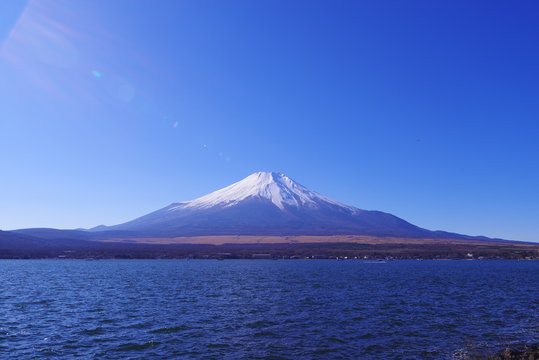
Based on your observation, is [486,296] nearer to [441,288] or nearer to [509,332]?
[441,288]

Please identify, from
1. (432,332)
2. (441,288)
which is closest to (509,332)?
(432,332)

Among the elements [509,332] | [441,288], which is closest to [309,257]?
[441,288]

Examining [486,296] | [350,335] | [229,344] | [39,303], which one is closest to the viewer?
[229,344]

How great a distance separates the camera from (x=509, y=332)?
31.6 meters

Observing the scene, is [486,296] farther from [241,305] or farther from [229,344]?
[229,344]

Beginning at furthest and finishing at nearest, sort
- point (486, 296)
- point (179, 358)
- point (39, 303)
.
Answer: point (486, 296), point (39, 303), point (179, 358)

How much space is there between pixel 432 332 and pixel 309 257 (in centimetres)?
16251

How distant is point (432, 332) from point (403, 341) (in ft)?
14.5

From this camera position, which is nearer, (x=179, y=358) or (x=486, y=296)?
(x=179, y=358)

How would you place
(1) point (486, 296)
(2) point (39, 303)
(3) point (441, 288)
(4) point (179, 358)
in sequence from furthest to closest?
1. (3) point (441, 288)
2. (1) point (486, 296)
3. (2) point (39, 303)
4. (4) point (179, 358)

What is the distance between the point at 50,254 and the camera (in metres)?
193

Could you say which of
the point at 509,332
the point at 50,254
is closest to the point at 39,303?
the point at 509,332

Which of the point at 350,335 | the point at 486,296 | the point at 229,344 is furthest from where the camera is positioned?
the point at 486,296

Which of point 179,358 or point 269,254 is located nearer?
point 179,358
